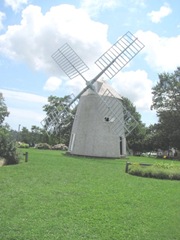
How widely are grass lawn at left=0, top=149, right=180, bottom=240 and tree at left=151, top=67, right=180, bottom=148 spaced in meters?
33.8

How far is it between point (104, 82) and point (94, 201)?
24193mm

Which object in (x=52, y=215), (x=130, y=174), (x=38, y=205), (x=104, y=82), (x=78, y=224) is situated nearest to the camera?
(x=78, y=224)

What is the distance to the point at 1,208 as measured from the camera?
355 inches

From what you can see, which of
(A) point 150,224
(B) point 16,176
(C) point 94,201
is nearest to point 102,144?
(B) point 16,176

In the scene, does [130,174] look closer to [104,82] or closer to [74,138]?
[74,138]

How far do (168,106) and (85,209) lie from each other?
1641 inches

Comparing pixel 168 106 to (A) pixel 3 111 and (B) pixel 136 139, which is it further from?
(A) pixel 3 111

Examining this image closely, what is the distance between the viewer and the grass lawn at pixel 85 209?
7.52 m

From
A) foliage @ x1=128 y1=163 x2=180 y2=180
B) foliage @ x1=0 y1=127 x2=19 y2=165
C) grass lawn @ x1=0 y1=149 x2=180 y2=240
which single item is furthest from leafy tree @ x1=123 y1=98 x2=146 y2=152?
grass lawn @ x1=0 y1=149 x2=180 y2=240

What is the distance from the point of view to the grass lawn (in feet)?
24.7

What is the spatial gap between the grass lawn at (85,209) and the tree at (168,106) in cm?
3381

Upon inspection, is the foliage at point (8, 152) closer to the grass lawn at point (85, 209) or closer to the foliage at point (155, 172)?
the grass lawn at point (85, 209)

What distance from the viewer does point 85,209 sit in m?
9.50

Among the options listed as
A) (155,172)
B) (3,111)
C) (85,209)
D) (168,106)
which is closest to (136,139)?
(168,106)
